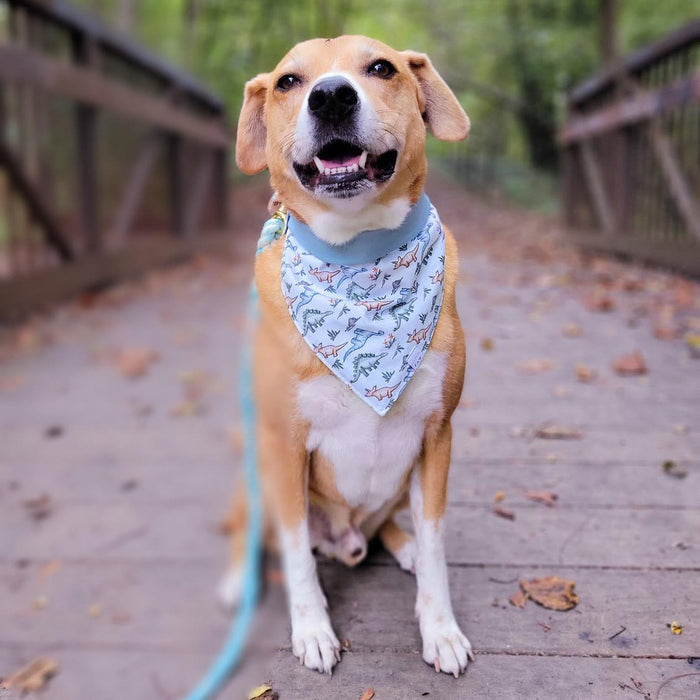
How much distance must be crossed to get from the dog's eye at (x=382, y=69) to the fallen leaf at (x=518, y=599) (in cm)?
126

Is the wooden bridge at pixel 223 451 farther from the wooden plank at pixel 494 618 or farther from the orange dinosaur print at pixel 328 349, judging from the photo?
the orange dinosaur print at pixel 328 349

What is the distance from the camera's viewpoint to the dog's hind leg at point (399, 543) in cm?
192

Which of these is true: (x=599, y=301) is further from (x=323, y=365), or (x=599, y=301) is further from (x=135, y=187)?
(x=135, y=187)

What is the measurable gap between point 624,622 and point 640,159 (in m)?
5.64

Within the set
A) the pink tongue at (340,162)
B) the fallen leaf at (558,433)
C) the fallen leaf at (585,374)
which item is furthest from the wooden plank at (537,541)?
the fallen leaf at (585,374)

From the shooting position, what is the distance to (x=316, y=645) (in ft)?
5.19

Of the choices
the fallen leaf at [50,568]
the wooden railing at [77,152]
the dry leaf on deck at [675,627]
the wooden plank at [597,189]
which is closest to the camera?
the dry leaf on deck at [675,627]

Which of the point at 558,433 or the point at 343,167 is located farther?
the point at 558,433

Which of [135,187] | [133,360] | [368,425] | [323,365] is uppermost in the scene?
[323,365]

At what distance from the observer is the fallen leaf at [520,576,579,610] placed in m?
1.74

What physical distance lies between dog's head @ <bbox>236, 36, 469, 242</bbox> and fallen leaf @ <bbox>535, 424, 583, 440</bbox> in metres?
1.52

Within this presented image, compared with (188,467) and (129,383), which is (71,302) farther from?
(188,467)

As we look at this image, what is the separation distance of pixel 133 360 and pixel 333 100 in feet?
11.6

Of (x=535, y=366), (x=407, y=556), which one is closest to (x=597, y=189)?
(x=535, y=366)
